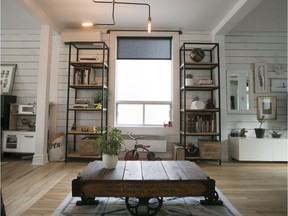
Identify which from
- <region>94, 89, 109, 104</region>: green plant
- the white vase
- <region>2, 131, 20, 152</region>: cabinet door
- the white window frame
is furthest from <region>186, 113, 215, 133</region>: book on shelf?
<region>2, 131, 20, 152</region>: cabinet door

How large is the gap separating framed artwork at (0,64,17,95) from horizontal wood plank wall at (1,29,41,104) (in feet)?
0.26

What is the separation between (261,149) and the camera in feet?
13.7

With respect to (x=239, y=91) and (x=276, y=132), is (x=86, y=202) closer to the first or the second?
(x=239, y=91)

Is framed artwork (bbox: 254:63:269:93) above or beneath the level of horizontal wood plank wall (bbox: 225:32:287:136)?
beneath

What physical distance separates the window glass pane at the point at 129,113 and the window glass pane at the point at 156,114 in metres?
0.16

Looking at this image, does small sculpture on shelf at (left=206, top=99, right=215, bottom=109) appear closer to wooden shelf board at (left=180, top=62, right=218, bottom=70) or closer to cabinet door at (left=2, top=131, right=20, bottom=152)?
wooden shelf board at (left=180, top=62, right=218, bottom=70)

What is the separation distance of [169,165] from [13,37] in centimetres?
472

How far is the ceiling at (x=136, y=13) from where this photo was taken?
342cm

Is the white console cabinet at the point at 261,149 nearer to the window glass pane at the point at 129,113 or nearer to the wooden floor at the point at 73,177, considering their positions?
the wooden floor at the point at 73,177

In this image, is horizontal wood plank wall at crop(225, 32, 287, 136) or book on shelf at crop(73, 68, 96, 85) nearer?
book on shelf at crop(73, 68, 96, 85)

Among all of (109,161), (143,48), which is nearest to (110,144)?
(109,161)

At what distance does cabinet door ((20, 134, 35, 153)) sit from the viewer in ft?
14.0

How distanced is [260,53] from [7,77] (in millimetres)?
5817

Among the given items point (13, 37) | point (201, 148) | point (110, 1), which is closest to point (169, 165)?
point (201, 148)
